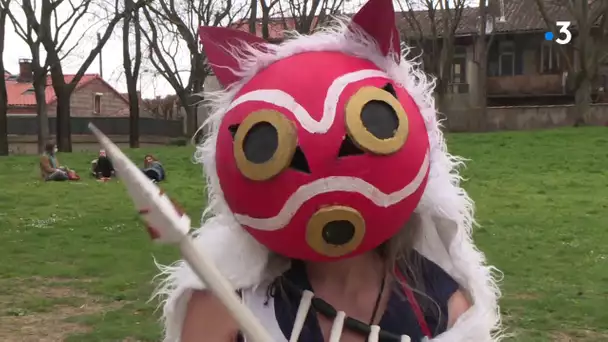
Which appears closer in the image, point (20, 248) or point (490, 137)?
point (20, 248)

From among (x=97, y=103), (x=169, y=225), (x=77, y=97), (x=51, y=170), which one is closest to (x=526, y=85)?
(x=51, y=170)

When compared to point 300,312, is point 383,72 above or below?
above

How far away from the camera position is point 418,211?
190 cm

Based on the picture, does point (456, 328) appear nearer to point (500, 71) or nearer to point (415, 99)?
point (415, 99)

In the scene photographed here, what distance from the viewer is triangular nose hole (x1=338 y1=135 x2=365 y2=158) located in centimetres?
160

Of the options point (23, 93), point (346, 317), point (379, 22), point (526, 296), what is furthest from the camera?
point (23, 93)

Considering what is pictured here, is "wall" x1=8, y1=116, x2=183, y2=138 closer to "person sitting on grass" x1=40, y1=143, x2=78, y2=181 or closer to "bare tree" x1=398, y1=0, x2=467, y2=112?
"bare tree" x1=398, y1=0, x2=467, y2=112

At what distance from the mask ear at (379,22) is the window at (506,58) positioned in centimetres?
3500

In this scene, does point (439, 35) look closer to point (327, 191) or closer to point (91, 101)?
point (91, 101)

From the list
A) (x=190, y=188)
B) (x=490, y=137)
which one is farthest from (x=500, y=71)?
(x=190, y=188)

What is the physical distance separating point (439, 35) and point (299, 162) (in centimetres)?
3219

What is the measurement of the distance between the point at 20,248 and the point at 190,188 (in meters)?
4.61

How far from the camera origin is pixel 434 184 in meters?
1.91

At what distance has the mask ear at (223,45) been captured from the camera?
1.89 meters
